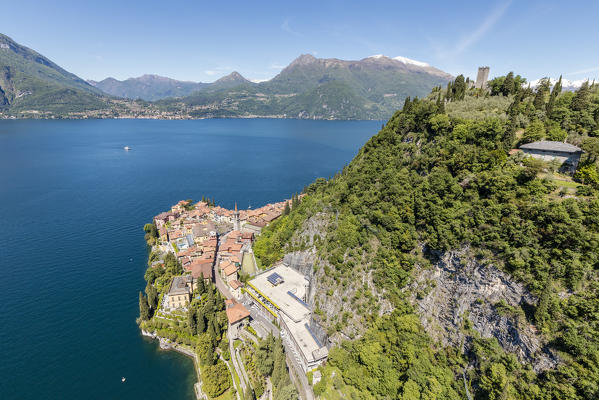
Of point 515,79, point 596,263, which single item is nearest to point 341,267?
point 596,263

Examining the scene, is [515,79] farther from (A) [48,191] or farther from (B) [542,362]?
(A) [48,191]

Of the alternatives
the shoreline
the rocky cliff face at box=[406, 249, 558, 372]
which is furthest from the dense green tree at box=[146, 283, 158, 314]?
the rocky cliff face at box=[406, 249, 558, 372]

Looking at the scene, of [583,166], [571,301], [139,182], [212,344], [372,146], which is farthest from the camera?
[139,182]

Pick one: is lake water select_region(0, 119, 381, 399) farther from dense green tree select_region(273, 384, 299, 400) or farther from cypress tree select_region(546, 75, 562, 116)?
cypress tree select_region(546, 75, 562, 116)

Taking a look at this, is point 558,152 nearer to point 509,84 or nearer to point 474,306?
point 474,306

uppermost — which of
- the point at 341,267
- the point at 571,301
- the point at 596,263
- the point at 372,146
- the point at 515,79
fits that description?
the point at 515,79
